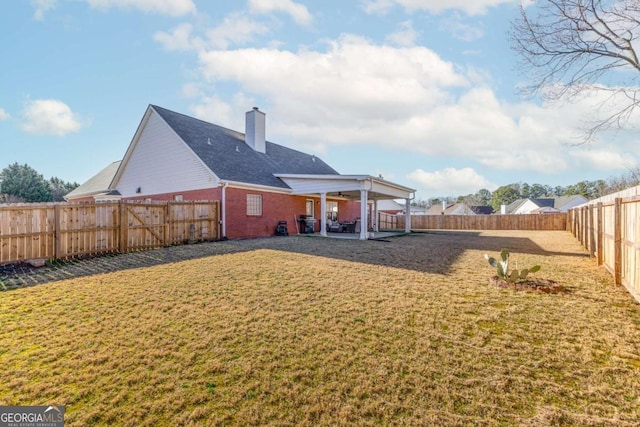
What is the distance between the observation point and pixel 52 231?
8227mm

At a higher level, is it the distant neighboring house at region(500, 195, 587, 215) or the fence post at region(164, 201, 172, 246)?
the distant neighboring house at region(500, 195, 587, 215)

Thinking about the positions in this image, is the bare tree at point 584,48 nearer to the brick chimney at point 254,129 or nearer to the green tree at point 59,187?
the brick chimney at point 254,129

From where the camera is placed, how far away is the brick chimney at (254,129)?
1936 cm

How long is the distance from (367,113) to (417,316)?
708 inches

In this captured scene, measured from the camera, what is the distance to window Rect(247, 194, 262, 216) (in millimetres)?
14580

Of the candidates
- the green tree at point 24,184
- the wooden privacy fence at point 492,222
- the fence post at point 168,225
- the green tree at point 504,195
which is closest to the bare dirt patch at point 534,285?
the fence post at point 168,225

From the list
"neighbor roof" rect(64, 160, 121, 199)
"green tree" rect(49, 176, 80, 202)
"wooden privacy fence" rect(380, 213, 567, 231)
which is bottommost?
"wooden privacy fence" rect(380, 213, 567, 231)

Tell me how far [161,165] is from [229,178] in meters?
4.98

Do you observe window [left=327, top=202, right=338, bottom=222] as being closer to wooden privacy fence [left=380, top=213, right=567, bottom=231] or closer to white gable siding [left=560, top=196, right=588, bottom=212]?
wooden privacy fence [left=380, top=213, right=567, bottom=231]

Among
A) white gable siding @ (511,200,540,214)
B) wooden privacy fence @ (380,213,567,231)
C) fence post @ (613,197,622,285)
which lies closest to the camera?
fence post @ (613,197,622,285)

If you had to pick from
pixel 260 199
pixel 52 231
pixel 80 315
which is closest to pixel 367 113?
pixel 260 199

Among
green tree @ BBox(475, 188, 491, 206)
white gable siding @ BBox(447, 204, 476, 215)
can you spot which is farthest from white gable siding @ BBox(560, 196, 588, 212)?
green tree @ BBox(475, 188, 491, 206)

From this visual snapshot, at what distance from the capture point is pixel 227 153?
1641cm

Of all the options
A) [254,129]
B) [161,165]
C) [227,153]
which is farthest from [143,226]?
[254,129]
